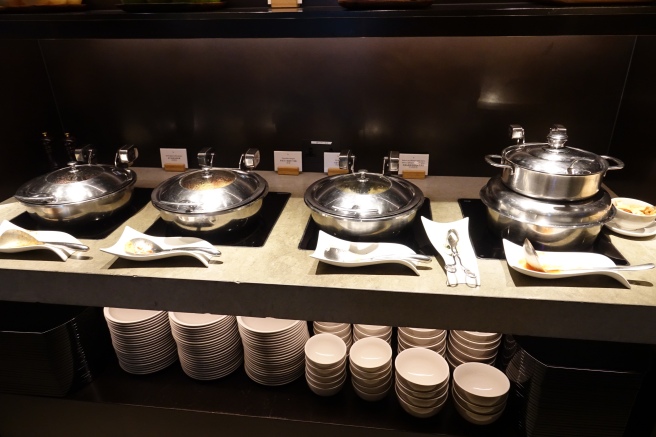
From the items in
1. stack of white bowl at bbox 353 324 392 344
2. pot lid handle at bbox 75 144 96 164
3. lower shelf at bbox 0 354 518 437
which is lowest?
lower shelf at bbox 0 354 518 437

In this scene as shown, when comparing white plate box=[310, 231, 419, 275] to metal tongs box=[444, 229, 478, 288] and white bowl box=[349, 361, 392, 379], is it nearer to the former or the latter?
metal tongs box=[444, 229, 478, 288]

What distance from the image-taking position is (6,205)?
5.16ft

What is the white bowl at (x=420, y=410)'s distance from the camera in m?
1.29

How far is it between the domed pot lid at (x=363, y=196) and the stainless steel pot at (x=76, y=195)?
0.59 meters

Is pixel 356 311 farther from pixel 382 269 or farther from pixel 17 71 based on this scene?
pixel 17 71

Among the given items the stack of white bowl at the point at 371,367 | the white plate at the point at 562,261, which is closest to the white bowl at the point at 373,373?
the stack of white bowl at the point at 371,367

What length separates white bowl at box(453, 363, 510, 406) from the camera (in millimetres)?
1247

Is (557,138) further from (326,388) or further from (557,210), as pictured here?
(326,388)

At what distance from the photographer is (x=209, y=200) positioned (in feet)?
4.33

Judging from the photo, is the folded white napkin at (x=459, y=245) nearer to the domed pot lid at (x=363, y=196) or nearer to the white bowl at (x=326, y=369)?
the domed pot lid at (x=363, y=196)

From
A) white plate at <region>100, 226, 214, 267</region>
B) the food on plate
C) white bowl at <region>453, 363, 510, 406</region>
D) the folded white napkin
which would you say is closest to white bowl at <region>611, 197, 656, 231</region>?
the food on plate

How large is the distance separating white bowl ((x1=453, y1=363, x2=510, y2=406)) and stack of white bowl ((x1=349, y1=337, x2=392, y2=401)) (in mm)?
191

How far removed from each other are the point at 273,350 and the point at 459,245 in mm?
601

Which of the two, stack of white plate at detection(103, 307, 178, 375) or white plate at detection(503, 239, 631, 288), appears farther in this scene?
stack of white plate at detection(103, 307, 178, 375)
